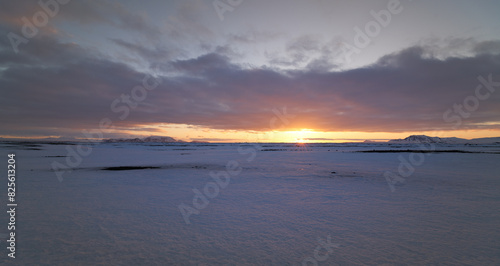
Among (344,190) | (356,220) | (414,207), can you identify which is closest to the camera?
(356,220)

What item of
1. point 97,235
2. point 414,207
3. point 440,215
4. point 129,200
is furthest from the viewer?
Answer: point 129,200

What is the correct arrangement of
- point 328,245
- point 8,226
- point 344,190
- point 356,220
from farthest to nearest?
point 344,190 → point 356,220 → point 8,226 → point 328,245

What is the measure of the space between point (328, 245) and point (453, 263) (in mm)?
2086

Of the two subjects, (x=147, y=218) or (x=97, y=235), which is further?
(x=147, y=218)

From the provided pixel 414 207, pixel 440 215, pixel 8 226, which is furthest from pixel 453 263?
pixel 8 226

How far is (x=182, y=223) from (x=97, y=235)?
1.88 meters

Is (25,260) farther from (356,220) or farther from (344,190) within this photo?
(344,190)

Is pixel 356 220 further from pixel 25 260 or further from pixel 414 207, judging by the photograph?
pixel 25 260

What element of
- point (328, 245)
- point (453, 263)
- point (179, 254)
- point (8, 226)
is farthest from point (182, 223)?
point (453, 263)

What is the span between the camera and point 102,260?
435 cm

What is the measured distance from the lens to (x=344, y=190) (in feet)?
35.1

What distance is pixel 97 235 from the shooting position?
5.48 m

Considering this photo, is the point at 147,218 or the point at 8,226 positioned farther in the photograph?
the point at 147,218

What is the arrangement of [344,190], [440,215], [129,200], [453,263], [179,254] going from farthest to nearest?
1. [344,190]
2. [129,200]
3. [440,215]
4. [179,254]
5. [453,263]
